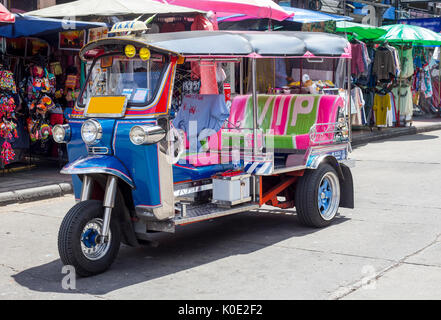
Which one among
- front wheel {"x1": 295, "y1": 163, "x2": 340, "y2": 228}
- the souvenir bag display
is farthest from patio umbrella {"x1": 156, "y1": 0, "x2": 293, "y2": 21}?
front wheel {"x1": 295, "y1": 163, "x2": 340, "y2": 228}

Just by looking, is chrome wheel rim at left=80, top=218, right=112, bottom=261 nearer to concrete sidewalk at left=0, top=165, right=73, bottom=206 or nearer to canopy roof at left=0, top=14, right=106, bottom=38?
concrete sidewalk at left=0, top=165, right=73, bottom=206

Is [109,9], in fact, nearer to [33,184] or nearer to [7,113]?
[7,113]

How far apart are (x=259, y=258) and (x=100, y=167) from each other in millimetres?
1672

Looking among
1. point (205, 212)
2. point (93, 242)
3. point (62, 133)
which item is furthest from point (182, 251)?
point (62, 133)

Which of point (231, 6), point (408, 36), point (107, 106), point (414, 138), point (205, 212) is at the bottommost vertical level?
point (414, 138)

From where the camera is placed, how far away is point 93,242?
5336 millimetres

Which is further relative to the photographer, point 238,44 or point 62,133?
point 238,44

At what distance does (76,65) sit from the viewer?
11.0m

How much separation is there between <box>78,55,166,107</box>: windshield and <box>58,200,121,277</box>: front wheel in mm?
1034

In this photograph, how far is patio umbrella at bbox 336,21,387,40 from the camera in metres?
15.1

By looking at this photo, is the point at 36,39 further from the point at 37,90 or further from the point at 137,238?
the point at 137,238

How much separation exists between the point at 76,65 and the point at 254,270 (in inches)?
266

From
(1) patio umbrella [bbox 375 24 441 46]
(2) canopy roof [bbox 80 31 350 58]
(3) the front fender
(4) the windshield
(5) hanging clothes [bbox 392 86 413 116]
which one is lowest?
(5) hanging clothes [bbox 392 86 413 116]
